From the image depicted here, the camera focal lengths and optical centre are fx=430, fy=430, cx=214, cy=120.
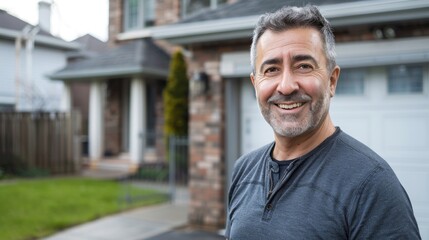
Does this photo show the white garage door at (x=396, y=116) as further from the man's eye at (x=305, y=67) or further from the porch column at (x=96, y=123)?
the porch column at (x=96, y=123)

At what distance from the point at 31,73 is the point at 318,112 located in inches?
516

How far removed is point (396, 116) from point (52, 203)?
218 inches

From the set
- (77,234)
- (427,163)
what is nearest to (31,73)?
(77,234)

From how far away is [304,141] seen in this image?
4.99ft

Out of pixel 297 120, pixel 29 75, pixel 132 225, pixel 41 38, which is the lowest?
pixel 132 225

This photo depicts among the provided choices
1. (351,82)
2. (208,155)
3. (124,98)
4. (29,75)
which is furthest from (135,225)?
(29,75)

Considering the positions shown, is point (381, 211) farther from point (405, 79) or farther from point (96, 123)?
point (96, 123)

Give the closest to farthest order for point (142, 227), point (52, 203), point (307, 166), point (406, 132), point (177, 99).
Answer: point (307, 166) < point (406, 132) < point (142, 227) < point (52, 203) < point (177, 99)

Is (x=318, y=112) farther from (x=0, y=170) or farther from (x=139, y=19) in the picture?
(x=139, y=19)

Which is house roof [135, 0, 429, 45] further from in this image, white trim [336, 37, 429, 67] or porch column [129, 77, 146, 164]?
porch column [129, 77, 146, 164]

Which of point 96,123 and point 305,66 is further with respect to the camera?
point 96,123

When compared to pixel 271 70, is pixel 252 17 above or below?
above

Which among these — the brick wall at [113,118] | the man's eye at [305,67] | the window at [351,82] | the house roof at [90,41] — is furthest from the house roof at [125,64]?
the man's eye at [305,67]

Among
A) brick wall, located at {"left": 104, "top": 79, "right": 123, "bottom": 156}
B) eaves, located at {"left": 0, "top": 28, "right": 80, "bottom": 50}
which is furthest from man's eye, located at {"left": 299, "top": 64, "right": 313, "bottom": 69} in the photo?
brick wall, located at {"left": 104, "top": 79, "right": 123, "bottom": 156}
